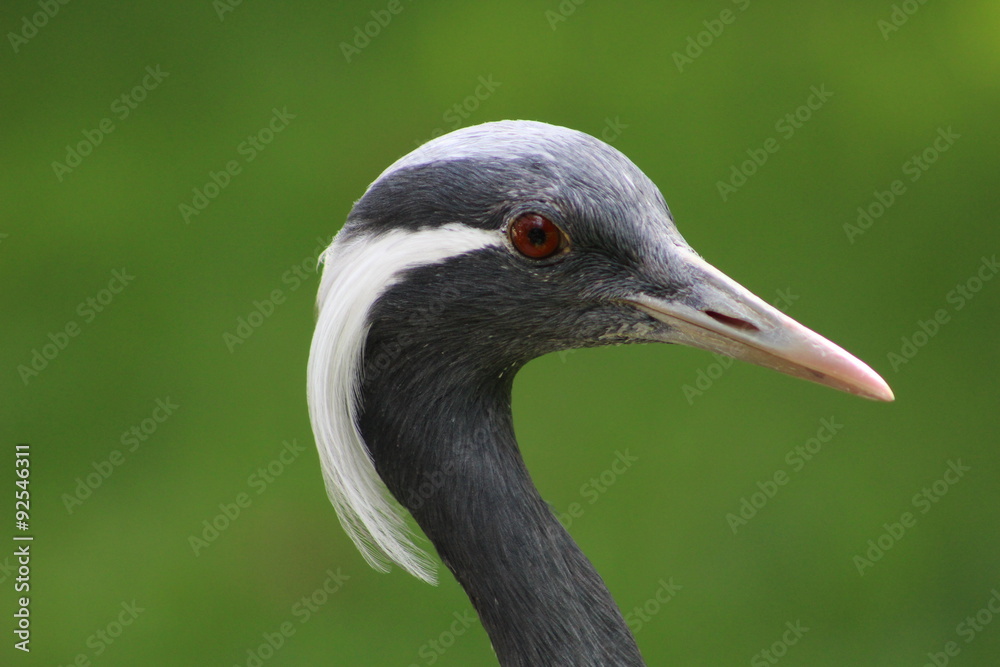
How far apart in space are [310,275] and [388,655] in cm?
195

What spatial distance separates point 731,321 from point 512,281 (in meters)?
0.44

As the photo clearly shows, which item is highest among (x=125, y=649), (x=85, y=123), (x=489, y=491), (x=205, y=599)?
(x=489, y=491)

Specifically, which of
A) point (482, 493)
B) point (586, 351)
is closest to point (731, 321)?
point (482, 493)

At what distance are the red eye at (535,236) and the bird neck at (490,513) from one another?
0.31 m

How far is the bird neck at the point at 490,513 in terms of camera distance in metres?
2.25

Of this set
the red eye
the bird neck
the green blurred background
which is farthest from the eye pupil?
the green blurred background

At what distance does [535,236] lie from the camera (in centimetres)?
211

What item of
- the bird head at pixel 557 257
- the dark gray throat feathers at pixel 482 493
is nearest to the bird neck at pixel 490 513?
the dark gray throat feathers at pixel 482 493

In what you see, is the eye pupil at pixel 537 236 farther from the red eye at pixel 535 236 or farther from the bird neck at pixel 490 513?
the bird neck at pixel 490 513

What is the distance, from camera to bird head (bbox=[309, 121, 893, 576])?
6.83ft

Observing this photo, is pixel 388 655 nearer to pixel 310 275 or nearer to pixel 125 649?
pixel 125 649

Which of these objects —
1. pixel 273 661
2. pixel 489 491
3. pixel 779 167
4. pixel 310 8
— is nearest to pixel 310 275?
pixel 310 8

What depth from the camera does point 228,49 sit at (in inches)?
227

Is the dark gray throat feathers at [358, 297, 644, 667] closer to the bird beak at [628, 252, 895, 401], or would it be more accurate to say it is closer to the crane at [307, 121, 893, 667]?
the crane at [307, 121, 893, 667]
